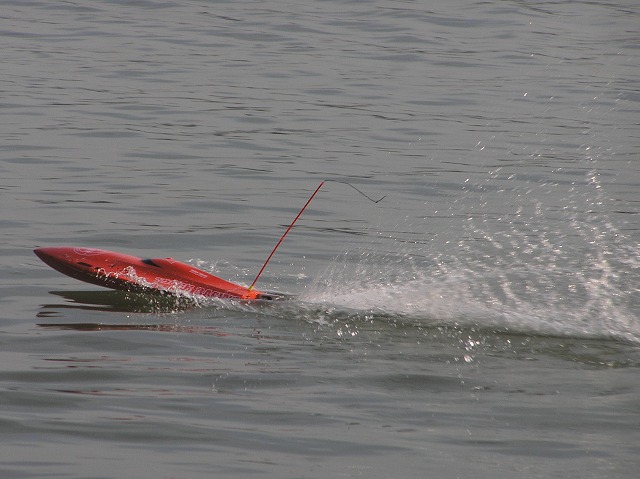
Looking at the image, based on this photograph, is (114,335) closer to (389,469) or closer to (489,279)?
(389,469)

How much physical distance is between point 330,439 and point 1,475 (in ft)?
7.04

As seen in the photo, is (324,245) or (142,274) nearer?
(142,274)

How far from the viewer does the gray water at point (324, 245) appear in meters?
8.46

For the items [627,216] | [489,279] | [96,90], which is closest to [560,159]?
[627,216]

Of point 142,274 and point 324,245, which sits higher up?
point 142,274

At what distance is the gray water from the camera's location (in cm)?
846

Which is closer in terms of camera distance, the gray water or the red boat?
the gray water

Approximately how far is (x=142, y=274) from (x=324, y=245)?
10.6ft

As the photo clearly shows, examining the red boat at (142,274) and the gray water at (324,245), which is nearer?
the gray water at (324,245)

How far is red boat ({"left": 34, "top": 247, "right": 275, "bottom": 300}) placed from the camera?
12180 mm

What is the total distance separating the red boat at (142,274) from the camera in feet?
40.0

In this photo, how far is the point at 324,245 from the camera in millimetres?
15016

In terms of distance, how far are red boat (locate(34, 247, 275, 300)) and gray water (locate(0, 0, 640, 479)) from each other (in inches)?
A: 6.3

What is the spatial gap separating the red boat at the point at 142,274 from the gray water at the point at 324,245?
16 centimetres
